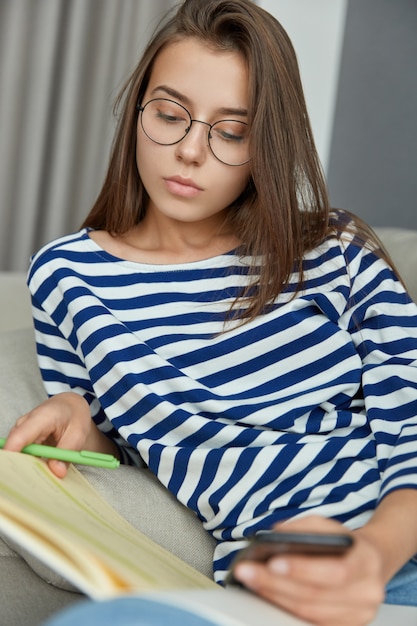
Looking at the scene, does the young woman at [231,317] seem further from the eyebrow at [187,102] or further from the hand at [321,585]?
the hand at [321,585]

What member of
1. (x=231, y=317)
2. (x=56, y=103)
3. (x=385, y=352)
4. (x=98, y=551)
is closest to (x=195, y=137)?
(x=231, y=317)

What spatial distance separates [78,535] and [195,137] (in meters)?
0.55

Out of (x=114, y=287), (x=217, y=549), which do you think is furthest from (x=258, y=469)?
(x=114, y=287)

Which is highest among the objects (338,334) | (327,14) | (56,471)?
(327,14)

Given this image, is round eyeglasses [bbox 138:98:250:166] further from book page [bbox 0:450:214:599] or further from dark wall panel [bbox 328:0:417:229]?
dark wall panel [bbox 328:0:417:229]

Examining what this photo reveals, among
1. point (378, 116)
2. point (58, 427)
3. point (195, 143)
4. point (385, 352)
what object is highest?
point (195, 143)

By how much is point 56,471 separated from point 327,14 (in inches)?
95.1

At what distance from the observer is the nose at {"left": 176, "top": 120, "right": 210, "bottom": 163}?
1068 mm

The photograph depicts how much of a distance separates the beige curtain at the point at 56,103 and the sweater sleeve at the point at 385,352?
1925mm

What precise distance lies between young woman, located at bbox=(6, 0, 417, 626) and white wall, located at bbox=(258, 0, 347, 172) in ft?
6.02

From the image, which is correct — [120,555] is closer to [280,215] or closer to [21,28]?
[280,215]

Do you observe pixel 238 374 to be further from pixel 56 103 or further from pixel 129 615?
pixel 56 103

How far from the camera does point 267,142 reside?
1.11 m

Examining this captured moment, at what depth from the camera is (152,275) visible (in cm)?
117
